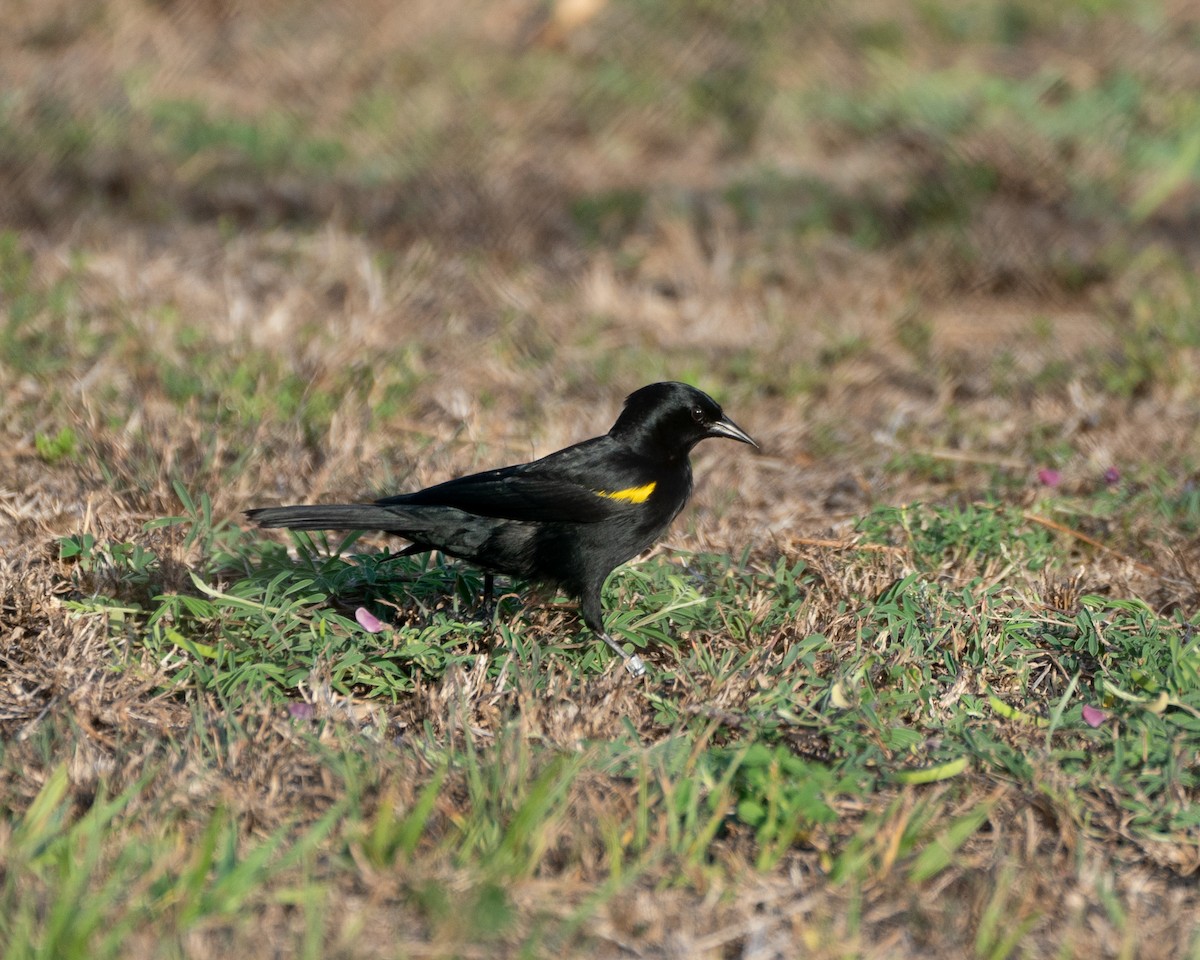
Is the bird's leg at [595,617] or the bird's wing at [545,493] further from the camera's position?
the bird's wing at [545,493]

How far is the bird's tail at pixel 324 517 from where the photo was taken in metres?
3.68

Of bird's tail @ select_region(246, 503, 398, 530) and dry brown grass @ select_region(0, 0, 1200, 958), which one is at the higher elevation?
bird's tail @ select_region(246, 503, 398, 530)

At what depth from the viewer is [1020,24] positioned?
10.5m

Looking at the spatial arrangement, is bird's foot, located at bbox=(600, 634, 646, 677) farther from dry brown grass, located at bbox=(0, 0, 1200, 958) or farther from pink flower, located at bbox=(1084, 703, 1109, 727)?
pink flower, located at bbox=(1084, 703, 1109, 727)

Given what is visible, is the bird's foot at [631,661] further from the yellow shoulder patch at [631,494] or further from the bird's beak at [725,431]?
the bird's beak at [725,431]

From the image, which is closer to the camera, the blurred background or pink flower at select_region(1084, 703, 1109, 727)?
pink flower at select_region(1084, 703, 1109, 727)

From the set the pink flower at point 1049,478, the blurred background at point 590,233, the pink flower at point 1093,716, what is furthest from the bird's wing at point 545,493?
the pink flower at point 1049,478

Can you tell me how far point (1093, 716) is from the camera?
339cm

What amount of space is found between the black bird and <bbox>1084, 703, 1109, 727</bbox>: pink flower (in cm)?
110

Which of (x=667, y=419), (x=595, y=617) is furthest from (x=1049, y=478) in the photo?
(x=595, y=617)

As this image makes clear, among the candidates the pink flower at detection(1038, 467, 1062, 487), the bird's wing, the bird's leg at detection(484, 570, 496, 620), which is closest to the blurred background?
the pink flower at detection(1038, 467, 1062, 487)

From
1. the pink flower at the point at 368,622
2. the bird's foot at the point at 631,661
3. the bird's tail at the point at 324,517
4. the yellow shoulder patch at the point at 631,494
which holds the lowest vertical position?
the bird's foot at the point at 631,661

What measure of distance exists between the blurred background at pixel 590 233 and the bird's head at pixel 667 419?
94 cm

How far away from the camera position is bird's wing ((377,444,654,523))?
3898mm
